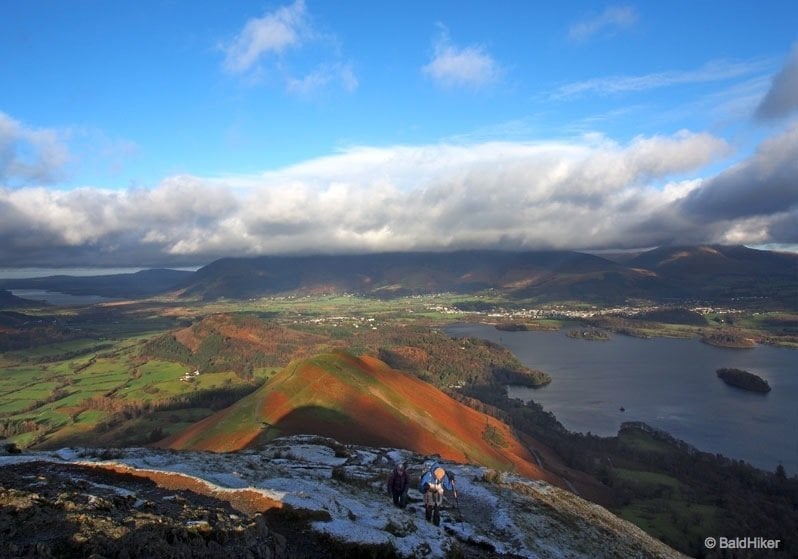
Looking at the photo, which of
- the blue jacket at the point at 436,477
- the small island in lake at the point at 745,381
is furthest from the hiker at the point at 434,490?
the small island in lake at the point at 745,381

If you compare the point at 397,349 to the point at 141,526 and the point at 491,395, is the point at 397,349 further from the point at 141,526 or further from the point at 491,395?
the point at 141,526

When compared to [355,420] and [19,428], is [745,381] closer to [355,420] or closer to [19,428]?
[355,420]

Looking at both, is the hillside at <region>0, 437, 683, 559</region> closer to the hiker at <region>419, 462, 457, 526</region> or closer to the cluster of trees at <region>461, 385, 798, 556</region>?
the hiker at <region>419, 462, 457, 526</region>

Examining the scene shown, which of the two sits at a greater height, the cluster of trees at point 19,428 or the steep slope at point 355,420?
the steep slope at point 355,420

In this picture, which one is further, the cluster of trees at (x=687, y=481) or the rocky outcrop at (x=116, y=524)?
the cluster of trees at (x=687, y=481)

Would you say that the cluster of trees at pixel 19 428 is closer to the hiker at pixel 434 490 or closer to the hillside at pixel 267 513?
the hillside at pixel 267 513

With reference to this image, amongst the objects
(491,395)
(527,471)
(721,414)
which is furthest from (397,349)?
(527,471)

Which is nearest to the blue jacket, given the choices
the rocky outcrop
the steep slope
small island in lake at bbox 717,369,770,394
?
the rocky outcrop
